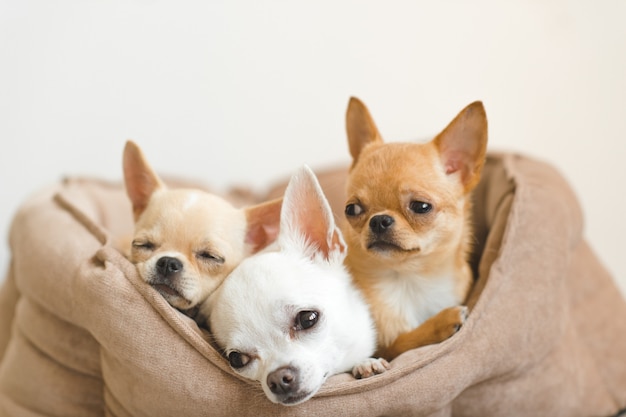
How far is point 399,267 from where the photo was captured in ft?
4.57

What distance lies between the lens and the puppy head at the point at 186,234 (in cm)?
129

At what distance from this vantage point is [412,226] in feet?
4.23

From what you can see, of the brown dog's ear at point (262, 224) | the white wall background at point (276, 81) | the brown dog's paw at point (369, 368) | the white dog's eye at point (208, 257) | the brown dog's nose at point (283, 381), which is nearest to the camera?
the brown dog's nose at point (283, 381)

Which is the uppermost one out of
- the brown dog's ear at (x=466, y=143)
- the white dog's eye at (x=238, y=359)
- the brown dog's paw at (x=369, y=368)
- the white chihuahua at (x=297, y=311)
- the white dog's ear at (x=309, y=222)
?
the brown dog's ear at (x=466, y=143)

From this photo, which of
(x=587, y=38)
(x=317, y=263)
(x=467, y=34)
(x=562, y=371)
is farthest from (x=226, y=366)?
(x=587, y=38)

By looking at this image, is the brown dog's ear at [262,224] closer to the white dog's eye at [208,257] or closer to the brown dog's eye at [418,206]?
the white dog's eye at [208,257]

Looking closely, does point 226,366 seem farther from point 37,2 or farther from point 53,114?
point 37,2

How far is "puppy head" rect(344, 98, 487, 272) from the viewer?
1282 mm

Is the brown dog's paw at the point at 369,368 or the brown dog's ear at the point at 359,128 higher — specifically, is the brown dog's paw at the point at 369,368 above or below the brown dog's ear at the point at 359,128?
below

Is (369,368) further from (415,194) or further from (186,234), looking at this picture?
(186,234)

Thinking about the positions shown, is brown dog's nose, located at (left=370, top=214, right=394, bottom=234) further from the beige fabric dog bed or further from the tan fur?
the beige fabric dog bed

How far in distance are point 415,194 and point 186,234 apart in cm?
52

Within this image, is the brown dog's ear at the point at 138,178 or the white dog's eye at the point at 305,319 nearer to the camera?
the white dog's eye at the point at 305,319

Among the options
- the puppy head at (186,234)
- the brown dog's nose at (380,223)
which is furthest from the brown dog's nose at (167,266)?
the brown dog's nose at (380,223)
